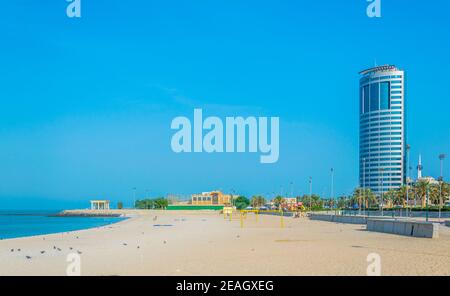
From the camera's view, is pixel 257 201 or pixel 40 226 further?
pixel 257 201

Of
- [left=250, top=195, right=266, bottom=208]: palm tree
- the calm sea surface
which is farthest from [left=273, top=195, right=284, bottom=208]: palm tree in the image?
the calm sea surface

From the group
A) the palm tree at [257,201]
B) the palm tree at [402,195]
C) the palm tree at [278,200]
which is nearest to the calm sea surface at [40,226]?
the palm tree at [402,195]

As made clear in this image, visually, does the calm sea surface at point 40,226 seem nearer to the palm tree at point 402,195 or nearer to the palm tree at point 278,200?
the palm tree at point 402,195

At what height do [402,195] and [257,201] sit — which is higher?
[402,195]

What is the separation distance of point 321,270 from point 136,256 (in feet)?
23.3

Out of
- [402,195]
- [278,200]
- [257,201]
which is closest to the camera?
[402,195]

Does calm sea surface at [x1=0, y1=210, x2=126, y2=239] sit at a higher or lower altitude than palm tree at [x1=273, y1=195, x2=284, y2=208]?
higher

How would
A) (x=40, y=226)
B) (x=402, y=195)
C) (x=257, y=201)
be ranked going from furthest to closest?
(x=257, y=201) → (x=402, y=195) → (x=40, y=226)

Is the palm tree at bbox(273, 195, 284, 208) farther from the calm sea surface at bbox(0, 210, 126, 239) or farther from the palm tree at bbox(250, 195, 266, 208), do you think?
the calm sea surface at bbox(0, 210, 126, 239)

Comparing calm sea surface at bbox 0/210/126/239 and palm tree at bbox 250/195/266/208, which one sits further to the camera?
palm tree at bbox 250/195/266/208

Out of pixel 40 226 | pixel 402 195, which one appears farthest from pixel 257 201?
pixel 40 226

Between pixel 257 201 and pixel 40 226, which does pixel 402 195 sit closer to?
pixel 40 226
